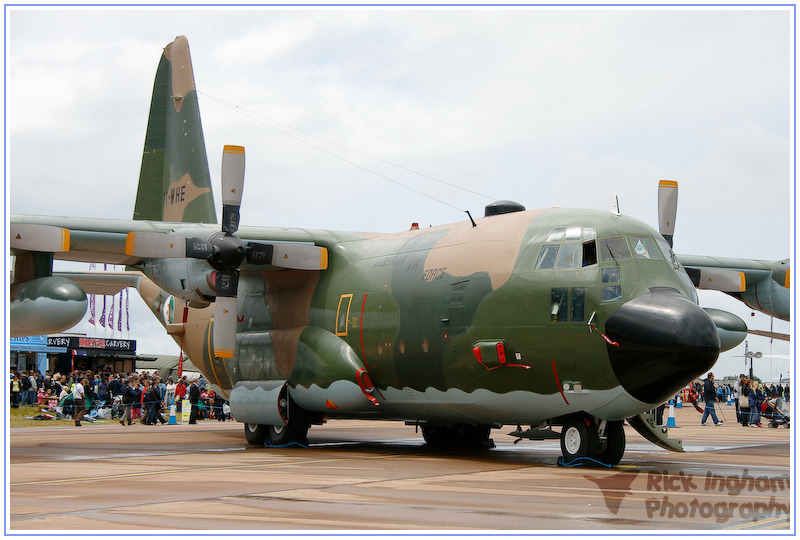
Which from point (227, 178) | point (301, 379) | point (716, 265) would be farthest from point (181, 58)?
point (716, 265)

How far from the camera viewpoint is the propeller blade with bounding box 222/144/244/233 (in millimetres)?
16750

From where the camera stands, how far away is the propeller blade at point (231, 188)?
1675 centimetres

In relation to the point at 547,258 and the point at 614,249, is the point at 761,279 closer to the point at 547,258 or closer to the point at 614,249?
the point at 614,249

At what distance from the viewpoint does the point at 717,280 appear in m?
18.1

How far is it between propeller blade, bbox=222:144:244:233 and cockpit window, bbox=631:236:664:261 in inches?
290

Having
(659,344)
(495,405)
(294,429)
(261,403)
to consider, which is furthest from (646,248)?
(261,403)

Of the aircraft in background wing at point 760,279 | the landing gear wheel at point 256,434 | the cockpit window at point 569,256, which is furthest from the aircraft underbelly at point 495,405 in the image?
the aircraft in background wing at point 760,279

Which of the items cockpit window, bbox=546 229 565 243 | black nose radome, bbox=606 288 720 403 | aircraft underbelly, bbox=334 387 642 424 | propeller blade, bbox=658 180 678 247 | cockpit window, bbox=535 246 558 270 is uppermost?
propeller blade, bbox=658 180 678 247

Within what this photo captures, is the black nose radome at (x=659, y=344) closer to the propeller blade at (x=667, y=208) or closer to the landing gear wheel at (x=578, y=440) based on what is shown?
the landing gear wheel at (x=578, y=440)

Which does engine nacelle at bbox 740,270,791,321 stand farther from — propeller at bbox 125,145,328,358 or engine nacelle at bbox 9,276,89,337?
engine nacelle at bbox 9,276,89,337

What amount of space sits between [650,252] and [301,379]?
7.16 metres

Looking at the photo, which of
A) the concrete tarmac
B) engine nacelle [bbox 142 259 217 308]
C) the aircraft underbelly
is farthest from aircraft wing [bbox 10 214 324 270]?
the aircraft underbelly

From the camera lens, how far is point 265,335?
18.5 m

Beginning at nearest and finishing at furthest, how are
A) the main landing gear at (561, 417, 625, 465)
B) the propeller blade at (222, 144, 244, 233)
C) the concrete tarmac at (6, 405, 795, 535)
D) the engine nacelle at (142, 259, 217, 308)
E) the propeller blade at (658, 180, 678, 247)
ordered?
the concrete tarmac at (6, 405, 795, 535) < the main landing gear at (561, 417, 625, 465) < the propeller blade at (658, 180, 678, 247) < the propeller blade at (222, 144, 244, 233) < the engine nacelle at (142, 259, 217, 308)
